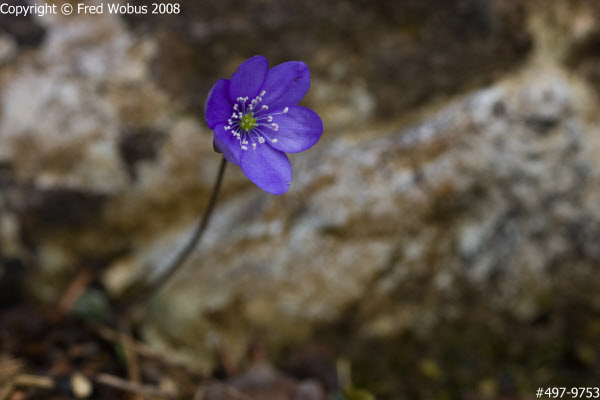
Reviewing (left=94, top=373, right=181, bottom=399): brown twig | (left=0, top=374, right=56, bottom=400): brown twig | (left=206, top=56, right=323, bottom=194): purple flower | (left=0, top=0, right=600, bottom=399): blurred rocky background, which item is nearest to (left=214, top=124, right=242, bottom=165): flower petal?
(left=206, top=56, right=323, bottom=194): purple flower

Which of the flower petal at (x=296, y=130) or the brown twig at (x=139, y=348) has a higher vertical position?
the flower petal at (x=296, y=130)

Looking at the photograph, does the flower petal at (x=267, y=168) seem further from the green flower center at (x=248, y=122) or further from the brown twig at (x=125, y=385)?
the brown twig at (x=125, y=385)

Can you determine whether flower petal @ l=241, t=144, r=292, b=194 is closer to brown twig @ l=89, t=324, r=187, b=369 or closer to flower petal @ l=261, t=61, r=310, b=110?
flower petal @ l=261, t=61, r=310, b=110

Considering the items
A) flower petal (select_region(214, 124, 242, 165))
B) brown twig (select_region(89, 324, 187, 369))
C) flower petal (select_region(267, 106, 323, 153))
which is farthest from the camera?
brown twig (select_region(89, 324, 187, 369))

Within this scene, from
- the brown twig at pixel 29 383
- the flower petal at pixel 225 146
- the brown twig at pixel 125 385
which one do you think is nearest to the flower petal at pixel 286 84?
the flower petal at pixel 225 146

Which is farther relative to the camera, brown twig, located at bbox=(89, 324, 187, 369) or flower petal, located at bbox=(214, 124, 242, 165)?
brown twig, located at bbox=(89, 324, 187, 369)

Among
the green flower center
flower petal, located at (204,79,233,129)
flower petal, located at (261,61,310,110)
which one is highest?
flower petal, located at (261,61,310,110)

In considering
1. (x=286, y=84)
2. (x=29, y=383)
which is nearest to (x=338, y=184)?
(x=286, y=84)

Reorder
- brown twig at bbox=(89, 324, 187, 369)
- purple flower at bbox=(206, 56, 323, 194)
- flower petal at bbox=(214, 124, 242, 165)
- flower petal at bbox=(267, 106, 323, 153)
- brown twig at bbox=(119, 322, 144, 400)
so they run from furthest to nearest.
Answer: brown twig at bbox=(89, 324, 187, 369) < brown twig at bbox=(119, 322, 144, 400) < flower petal at bbox=(267, 106, 323, 153) < purple flower at bbox=(206, 56, 323, 194) < flower petal at bbox=(214, 124, 242, 165)

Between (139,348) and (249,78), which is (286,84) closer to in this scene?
(249,78)
